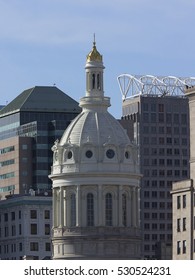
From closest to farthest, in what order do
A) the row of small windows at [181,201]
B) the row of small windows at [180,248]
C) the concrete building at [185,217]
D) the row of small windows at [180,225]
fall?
the concrete building at [185,217]
the row of small windows at [180,248]
the row of small windows at [180,225]
the row of small windows at [181,201]

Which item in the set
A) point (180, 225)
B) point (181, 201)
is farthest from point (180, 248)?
point (181, 201)

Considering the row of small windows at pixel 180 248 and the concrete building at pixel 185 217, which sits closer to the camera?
the concrete building at pixel 185 217

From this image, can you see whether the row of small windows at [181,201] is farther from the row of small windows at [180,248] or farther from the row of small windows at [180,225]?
the row of small windows at [180,248]

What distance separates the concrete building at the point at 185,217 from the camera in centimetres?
16512

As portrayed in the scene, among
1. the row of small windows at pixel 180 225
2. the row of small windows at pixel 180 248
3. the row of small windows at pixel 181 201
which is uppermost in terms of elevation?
the row of small windows at pixel 181 201

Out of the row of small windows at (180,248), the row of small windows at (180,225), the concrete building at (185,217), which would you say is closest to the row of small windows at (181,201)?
the concrete building at (185,217)

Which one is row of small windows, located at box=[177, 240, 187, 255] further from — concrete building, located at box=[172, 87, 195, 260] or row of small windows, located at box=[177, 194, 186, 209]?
row of small windows, located at box=[177, 194, 186, 209]

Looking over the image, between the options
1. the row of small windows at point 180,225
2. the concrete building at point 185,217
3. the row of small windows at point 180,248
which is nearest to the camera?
the concrete building at point 185,217

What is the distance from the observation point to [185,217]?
16712cm

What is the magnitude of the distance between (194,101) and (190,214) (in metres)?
13.7

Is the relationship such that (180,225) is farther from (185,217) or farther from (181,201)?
(181,201)
